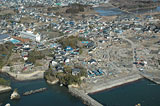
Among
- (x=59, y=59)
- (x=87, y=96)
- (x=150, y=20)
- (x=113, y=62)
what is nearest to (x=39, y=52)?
(x=59, y=59)

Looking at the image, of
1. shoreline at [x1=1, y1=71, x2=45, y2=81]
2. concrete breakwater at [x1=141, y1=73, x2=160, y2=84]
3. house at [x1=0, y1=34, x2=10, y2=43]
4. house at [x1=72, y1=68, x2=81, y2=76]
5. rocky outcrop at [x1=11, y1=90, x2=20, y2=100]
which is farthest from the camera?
house at [x1=0, y1=34, x2=10, y2=43]

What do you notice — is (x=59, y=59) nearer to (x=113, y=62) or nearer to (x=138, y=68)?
(x=113, y=62)

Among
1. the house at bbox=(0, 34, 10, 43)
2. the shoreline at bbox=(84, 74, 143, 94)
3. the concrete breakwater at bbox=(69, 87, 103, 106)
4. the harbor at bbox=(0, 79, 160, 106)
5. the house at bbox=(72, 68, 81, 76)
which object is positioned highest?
the house at bbox=(0, 34, 10, 43)

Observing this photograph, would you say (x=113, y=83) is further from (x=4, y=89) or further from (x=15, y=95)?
(x=4, y=89)

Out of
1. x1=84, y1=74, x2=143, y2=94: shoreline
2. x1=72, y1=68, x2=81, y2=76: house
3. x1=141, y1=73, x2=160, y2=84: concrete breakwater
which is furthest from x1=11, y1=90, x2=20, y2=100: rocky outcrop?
x1=141, y1=73, x2=160, y2=84: concrete breakwater

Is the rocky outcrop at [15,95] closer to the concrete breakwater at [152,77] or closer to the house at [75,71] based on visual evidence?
the house at [75,71]

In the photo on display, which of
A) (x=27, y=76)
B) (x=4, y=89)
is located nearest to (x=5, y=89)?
(x=4, y=89)

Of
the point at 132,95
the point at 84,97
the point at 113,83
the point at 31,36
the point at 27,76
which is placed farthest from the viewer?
the point at 31,36

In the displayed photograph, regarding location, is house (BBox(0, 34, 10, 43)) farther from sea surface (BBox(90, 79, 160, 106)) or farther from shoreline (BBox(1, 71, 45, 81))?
sea surface (BBox(90, 79, 160, 106))
